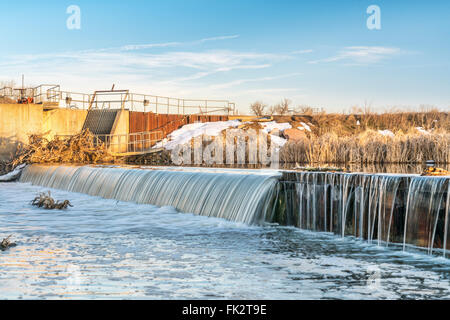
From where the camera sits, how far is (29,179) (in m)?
27.4

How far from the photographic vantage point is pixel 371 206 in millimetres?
10844

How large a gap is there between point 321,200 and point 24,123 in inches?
1045

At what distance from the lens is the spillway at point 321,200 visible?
9758 millimetres

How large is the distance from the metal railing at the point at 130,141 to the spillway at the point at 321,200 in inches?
711

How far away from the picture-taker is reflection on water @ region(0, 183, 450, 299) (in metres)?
7.01

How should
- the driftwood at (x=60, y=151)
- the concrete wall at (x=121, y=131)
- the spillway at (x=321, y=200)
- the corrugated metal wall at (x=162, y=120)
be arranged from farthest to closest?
the corrugated metal wall at (x=162, y=120), the concrete wall at (x=121, y=131), the driftwood at (x=60, y=151), the spillway at (x=321, y=200)

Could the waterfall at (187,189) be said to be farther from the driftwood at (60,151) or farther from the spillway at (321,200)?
the driftwood at (60,151)

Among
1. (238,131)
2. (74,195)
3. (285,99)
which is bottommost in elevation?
(74,195)

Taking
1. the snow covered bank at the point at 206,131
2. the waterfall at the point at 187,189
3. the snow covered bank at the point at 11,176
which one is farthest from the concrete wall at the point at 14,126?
the waterfall at the point at 187,189

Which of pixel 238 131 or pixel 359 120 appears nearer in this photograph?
pixel 238 131

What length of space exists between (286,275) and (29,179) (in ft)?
72.9
